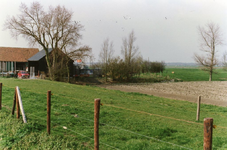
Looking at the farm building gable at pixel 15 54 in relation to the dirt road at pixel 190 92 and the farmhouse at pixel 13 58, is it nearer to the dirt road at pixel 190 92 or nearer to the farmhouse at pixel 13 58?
the farmhouse at pixel 13 58

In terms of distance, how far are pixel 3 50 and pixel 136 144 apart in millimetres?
43472

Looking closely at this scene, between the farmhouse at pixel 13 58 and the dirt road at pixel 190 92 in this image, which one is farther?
the farmhouse at pixel 13 58

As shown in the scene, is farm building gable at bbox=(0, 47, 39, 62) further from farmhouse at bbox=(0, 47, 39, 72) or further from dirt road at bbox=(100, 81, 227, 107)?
dirt road at bbox=(100, 81, 227, 107)

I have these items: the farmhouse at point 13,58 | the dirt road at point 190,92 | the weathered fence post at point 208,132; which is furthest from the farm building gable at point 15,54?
the weathered fence post at point 208,132

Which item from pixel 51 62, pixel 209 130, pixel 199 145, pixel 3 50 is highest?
pixel 3 50

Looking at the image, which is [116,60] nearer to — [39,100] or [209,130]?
[39,100]

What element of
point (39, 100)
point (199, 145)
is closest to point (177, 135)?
point (199, 145)

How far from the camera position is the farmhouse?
130 feet

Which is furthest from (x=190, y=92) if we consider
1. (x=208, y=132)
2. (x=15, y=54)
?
(x=15, y=54)

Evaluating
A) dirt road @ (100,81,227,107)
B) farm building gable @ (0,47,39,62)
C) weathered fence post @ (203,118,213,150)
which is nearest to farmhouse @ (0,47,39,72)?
farm building gable @ (0,47,39,62)

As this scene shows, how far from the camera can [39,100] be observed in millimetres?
10297

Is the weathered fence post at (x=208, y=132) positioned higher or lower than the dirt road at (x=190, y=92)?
higher

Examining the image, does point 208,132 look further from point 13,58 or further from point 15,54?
point 15,54

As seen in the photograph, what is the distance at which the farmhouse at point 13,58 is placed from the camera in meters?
39.7
